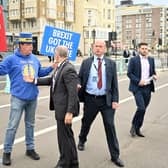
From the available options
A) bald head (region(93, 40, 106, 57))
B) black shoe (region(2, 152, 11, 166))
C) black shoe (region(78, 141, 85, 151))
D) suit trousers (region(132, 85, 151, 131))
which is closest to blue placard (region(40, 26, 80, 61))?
suit trousers (region(132, 85, 151, 131))

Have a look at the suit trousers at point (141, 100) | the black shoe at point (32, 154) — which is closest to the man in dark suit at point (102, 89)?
the black shoe at point (32, 154)

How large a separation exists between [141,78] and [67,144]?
2743 mm

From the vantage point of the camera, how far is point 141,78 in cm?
781

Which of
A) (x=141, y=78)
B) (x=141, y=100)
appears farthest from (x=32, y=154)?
(x=141, y=78)

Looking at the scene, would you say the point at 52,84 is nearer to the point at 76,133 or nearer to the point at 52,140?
the point at 52,140

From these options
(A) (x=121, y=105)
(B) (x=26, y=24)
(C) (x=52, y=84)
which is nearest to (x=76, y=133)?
(C) (x=52, y=84)

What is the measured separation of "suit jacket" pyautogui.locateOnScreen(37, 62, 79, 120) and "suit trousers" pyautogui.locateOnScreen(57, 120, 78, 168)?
0.52 ft

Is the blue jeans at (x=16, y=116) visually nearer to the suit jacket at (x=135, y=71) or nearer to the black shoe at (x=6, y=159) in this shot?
the black shoe at (x=6, y=159)

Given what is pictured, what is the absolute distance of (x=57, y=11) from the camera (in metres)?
84.8

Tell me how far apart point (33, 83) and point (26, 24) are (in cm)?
7724

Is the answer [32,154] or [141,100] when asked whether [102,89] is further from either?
[141,100]

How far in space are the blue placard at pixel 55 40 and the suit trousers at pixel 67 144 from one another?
420 cm

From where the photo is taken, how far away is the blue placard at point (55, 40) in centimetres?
955

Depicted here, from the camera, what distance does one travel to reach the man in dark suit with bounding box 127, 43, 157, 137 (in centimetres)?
775
